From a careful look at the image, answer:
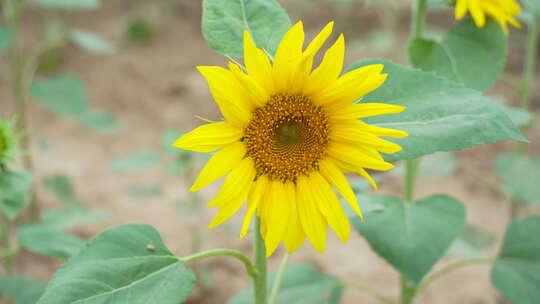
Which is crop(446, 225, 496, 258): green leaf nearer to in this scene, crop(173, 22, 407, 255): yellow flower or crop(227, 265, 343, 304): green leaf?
crop(227, 265, 343, 304): green leaf

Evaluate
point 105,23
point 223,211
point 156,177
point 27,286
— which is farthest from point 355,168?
point 105,23

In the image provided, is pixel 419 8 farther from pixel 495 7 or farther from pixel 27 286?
pixel 27 286

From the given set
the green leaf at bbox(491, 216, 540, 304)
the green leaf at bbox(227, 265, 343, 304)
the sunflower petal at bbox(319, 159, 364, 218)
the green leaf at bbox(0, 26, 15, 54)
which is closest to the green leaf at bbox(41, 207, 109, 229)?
the green leaf at bbox(227, 265, 343, 304)

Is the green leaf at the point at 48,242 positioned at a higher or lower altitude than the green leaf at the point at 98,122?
higher

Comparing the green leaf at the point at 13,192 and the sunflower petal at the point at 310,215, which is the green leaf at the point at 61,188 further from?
the sunflower petal at the point at 310,215

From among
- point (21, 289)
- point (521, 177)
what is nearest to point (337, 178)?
point (21, 289)

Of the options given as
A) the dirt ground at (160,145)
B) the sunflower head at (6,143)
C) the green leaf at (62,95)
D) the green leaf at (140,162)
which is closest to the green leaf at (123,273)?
the sunflower head at (6,143)
